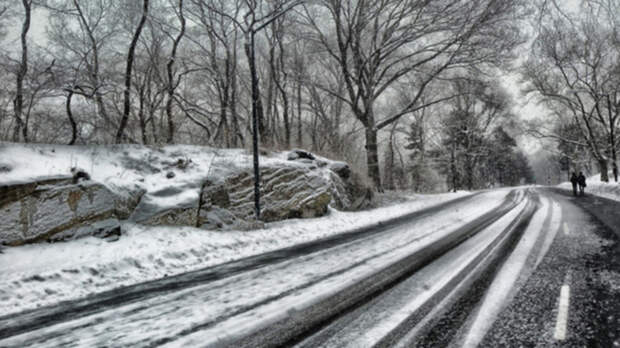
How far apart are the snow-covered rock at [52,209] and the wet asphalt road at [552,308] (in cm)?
742

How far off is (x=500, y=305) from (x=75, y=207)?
837 centimetres

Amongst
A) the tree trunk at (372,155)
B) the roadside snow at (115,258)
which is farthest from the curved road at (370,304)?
the tree trunk at (372,155)

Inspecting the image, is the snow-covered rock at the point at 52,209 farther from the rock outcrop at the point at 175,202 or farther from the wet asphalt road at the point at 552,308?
the wet asphalt road at the point at 552,308

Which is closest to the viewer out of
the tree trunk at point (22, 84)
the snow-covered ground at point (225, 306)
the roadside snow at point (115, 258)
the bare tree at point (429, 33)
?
the snow-covered ground at point (225, 306)

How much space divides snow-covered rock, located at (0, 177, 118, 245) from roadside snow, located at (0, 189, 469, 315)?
1.06 ft

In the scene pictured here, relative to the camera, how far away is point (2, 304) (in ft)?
15.1

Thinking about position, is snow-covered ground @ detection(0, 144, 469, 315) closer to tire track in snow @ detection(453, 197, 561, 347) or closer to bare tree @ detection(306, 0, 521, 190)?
tire track in snow @ detection(453, 197, 561, 347)

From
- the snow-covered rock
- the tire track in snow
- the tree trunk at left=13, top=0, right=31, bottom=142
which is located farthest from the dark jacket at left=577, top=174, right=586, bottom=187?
the tree trunk at left=13, top=0, right=31, bottom=142

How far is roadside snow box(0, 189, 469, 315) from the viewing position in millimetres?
5156

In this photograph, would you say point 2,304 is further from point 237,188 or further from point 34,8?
point 34,8

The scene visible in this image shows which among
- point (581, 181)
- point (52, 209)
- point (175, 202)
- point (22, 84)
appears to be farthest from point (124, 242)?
point (581, 181)

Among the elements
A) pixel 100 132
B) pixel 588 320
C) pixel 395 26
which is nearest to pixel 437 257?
pixel 588 320

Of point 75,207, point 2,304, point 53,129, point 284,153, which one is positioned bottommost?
point 2,304

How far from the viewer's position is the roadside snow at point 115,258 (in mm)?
5156
